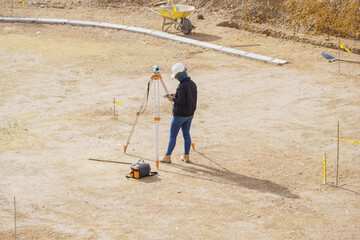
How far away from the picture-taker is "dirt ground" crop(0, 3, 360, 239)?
8125 millimetres

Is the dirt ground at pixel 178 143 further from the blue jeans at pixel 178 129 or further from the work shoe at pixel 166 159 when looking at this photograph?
the blue jeans at pixel 178 129

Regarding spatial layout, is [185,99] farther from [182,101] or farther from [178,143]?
[178,143]

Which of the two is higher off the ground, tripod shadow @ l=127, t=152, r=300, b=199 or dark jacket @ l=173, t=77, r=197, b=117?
dark jacket @ l=173, t=77, r=197, b=117

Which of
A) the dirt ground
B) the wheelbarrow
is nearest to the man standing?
the dirt ground

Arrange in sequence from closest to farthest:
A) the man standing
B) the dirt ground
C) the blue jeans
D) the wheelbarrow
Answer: the dirt ground
the man standing
the blue jeans
the wheelbarrow

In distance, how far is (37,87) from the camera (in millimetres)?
14484

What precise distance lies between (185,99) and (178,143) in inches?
69.2

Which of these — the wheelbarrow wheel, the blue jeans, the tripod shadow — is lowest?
the tripod shadow

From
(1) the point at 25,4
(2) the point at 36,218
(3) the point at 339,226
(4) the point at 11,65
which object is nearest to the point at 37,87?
(4) the point at 11,65

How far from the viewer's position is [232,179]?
961 centimetres

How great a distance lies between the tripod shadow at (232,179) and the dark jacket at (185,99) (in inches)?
40.4

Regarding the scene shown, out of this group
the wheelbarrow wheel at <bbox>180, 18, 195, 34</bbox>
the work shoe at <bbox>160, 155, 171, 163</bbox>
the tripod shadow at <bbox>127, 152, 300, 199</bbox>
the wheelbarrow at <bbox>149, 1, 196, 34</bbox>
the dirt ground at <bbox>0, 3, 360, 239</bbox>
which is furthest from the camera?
the wheelbarrow wheel at <bbox>180, 18, 195, 34</bbox>

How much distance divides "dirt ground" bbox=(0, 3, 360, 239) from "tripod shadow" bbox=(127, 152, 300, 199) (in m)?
0.03

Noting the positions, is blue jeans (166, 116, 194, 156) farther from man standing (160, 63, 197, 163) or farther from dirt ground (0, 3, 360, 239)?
dirt ground (0, 3, 360, 239)
